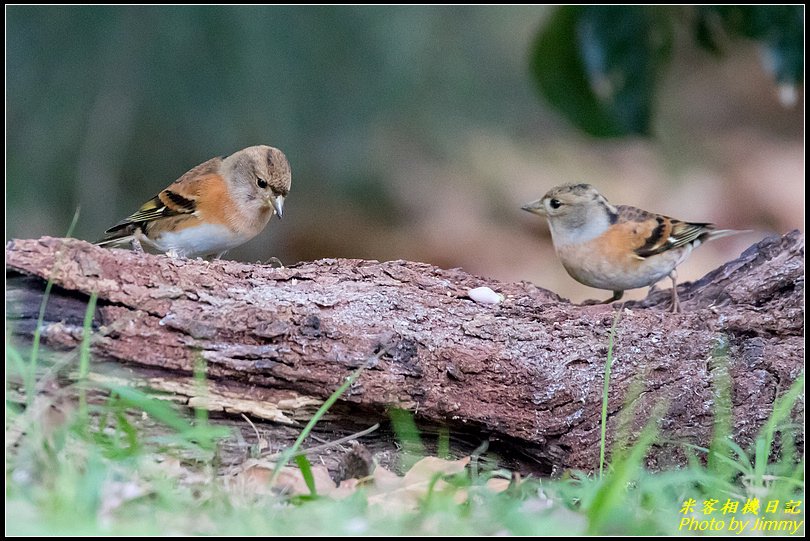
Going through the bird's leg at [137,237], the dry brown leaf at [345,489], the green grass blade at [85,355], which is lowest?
the dry brown leaf at [345,489]

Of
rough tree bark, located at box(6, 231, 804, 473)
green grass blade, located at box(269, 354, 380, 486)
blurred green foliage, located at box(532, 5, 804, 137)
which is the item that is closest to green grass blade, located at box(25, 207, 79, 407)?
rough tree bark, located at box(6, 231, 804, 473)

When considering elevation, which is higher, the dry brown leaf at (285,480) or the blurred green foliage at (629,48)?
A: the blurred green foliage at (629,48)

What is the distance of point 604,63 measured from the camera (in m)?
5.19

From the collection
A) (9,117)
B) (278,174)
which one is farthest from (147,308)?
(9,117)

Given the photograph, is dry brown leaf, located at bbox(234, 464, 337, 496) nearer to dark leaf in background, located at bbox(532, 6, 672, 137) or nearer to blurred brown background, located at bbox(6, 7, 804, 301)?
dark leaf in background, located at bbox(532, 6, 672, 137)

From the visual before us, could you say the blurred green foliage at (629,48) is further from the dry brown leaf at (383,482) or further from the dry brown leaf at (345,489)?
the dry brown leaf at (345,489)

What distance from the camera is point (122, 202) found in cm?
882

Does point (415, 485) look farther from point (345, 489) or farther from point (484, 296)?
point (484, 296)

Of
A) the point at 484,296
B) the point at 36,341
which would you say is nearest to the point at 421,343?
the point at 484,296

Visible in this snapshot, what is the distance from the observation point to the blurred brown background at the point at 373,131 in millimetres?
7887

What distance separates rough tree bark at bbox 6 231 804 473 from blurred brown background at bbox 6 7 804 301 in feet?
9.05

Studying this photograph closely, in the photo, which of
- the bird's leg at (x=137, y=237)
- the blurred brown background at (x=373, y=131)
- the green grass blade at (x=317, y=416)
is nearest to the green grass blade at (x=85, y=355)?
the green grass blade at (x=317, y=416)

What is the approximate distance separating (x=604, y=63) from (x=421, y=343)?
2281 mm

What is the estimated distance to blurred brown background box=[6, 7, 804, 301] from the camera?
789cm
